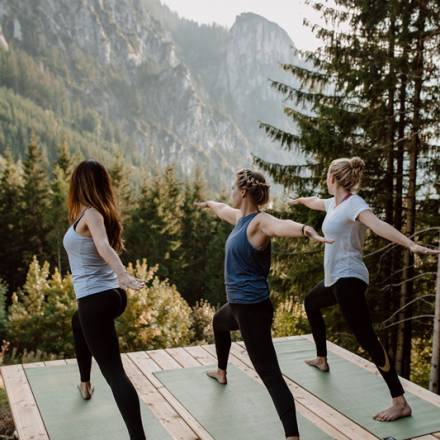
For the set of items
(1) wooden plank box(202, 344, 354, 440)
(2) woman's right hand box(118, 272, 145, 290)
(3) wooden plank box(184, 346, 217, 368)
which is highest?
(2) woman's right hand box(118, 272, 145, 290)

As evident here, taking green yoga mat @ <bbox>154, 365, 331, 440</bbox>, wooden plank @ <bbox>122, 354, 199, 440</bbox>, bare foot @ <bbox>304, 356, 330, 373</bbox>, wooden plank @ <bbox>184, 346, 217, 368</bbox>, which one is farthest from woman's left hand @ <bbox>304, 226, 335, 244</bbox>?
wooden plank @ <bbox>184, 346, 217, 368</bbox>

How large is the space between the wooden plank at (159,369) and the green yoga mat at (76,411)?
0.68ft

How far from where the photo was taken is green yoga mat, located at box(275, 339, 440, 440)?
11.1 ft

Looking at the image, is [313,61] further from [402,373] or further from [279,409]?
[279,409]

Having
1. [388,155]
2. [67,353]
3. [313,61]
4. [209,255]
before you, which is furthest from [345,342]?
[209,255]

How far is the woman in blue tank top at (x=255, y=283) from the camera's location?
2785mm

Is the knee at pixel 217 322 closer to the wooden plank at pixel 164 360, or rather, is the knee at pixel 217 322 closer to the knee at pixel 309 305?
the knee at pixel 309 305

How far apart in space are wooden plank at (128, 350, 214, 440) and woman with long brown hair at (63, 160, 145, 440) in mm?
662

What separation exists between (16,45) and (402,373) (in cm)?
15752

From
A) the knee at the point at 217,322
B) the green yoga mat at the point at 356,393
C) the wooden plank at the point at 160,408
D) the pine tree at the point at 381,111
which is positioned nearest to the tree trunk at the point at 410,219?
the pine tree at the point at 381,111

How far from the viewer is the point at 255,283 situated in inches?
112

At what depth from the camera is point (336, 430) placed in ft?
11.0

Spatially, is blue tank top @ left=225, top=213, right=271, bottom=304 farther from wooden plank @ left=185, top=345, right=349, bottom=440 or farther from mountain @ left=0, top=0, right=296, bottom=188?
mountain @ left=0, top=0, right=296, bottom=188

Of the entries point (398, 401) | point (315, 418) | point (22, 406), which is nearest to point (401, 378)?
point (398, 401)
